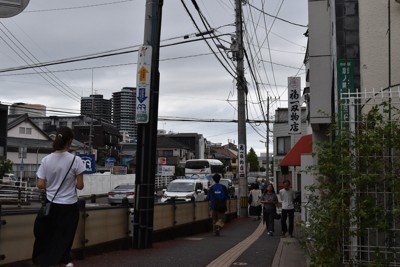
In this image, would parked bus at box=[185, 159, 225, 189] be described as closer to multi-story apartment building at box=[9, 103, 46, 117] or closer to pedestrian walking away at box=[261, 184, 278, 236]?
multi-story apartment building at box=[9, 103, 46, 117]

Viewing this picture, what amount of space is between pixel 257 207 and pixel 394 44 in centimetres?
1691

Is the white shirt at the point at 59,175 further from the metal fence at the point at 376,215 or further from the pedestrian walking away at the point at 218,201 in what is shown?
the pedestrian walking away at the point at 218,201

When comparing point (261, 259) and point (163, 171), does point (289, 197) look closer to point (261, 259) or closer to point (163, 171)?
point (261, 259)

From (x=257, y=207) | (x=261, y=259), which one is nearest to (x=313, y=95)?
(x=261, y=259)

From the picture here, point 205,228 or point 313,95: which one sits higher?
point 313,95

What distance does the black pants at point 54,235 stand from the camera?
16.9 ft

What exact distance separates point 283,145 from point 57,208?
4607 cm

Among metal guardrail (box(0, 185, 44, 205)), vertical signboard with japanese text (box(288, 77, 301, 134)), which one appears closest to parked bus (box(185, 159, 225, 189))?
metal guardrail (box(0, 185, 44, 205))

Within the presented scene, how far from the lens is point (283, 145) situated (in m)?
50.2

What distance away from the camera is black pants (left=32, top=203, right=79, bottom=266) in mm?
5141

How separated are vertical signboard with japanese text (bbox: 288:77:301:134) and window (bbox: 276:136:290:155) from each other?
29315 millimetres

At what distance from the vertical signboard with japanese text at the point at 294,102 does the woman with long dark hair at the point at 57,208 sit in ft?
52.7

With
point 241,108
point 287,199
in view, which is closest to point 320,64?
point 287,199

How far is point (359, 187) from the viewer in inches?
206
